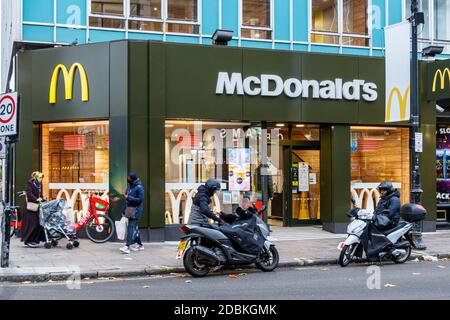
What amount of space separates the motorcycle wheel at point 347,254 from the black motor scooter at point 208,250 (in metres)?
1.87

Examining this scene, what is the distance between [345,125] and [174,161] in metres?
5.09

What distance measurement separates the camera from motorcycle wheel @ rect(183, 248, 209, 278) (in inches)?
426

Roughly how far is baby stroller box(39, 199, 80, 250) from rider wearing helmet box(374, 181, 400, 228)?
6.90 m

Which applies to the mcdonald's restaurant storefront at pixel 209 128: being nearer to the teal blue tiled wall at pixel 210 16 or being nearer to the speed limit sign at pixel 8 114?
the teal blue tiled wall at pixel 210 16

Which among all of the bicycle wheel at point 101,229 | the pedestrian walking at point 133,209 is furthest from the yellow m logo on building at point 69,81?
the pedestrian walking at point 133,209

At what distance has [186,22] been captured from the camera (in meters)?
17.2

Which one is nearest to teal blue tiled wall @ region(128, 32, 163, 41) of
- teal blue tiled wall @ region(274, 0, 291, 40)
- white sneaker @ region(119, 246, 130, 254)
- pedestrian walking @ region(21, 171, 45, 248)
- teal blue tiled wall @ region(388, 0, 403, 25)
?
teal blue tiled wall @ region(274, 0, 291, 40)

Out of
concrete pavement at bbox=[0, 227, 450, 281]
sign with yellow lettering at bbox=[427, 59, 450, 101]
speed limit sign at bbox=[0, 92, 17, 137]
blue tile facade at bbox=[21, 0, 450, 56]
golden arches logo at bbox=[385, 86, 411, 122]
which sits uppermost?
blue tile facade at bbox=[21, 0, 450, 56]

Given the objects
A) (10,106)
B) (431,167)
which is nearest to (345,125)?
(431,167)

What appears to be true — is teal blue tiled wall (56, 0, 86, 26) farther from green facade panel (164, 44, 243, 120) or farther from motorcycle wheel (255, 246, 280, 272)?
motorcycle wheel (255, 246, 280, 272)

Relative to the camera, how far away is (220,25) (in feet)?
56.9

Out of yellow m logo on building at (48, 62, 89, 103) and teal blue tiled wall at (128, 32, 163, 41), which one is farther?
teal blue tiled wall at (128, 32, 163, 41)

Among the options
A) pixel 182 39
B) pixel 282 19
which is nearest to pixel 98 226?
pixel 182 39
